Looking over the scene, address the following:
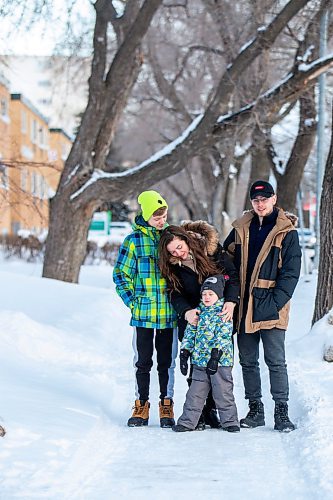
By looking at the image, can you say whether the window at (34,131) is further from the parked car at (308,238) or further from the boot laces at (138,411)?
the boot laces at (138,411)

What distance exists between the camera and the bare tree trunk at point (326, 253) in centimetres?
891

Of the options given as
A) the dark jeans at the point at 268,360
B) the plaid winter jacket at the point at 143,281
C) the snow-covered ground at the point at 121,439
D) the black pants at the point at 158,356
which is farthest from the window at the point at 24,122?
the dark jeans at the point at 268,360

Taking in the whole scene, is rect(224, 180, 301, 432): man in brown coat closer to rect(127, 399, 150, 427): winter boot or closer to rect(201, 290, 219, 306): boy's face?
rect(201, 290, 219, 306): boy's face

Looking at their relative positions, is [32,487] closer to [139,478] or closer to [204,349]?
[139,478]

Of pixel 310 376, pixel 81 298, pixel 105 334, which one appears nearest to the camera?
pixel 310 376

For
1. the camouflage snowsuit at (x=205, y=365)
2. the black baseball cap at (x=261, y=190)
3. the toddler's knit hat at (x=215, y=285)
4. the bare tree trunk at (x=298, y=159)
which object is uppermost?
the bare tree trunk at (x=298, y=159)

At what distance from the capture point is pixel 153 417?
21.7 ft

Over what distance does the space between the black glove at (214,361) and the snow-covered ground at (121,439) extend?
50 centimetres

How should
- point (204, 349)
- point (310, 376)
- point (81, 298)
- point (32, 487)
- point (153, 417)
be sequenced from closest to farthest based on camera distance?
point (32, 487)
point (204, 349)
point (153, 417)
point (310, 376)
point (81, 298)

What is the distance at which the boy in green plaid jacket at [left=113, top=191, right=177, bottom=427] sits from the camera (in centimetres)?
607

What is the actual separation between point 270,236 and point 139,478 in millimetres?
2232

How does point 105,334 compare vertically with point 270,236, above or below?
below

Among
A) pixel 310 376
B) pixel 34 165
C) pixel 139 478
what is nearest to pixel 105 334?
pixel 34 165

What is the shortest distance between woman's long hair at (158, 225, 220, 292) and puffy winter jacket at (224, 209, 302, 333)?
1.15ft
